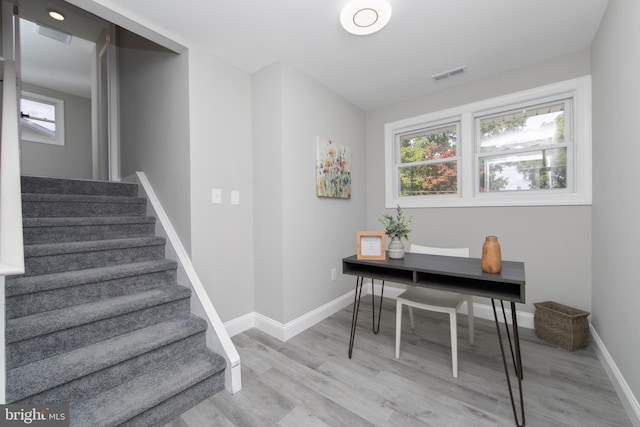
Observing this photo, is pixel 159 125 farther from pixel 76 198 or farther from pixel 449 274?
pixel 449 274

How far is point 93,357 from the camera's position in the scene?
1.41 m

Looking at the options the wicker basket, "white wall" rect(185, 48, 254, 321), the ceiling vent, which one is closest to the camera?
the wicker basket

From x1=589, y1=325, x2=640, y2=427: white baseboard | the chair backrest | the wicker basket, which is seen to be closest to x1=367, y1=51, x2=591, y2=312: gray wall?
the wicker basket

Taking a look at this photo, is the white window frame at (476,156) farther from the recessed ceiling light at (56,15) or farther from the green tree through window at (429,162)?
the recessed ceiling light at (56,15)

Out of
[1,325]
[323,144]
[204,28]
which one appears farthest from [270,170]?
[1,325]

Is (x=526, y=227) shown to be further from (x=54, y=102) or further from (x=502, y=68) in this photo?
(x=54, y=102)

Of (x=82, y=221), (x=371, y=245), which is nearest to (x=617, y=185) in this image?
(x=371, y=245)

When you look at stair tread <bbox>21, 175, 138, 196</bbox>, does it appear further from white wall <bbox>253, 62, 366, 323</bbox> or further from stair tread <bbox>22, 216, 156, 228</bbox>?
white wall <bbox>253, 62, 366, 323</bbox>

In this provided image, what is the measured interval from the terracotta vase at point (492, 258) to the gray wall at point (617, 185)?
621mm

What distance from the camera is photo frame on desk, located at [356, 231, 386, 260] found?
1.96 metres

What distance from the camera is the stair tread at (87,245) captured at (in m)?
1.70

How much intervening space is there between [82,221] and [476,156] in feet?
11.8

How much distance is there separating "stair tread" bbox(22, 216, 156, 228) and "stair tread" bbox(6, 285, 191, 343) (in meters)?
0.72

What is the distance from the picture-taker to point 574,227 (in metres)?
2.24
